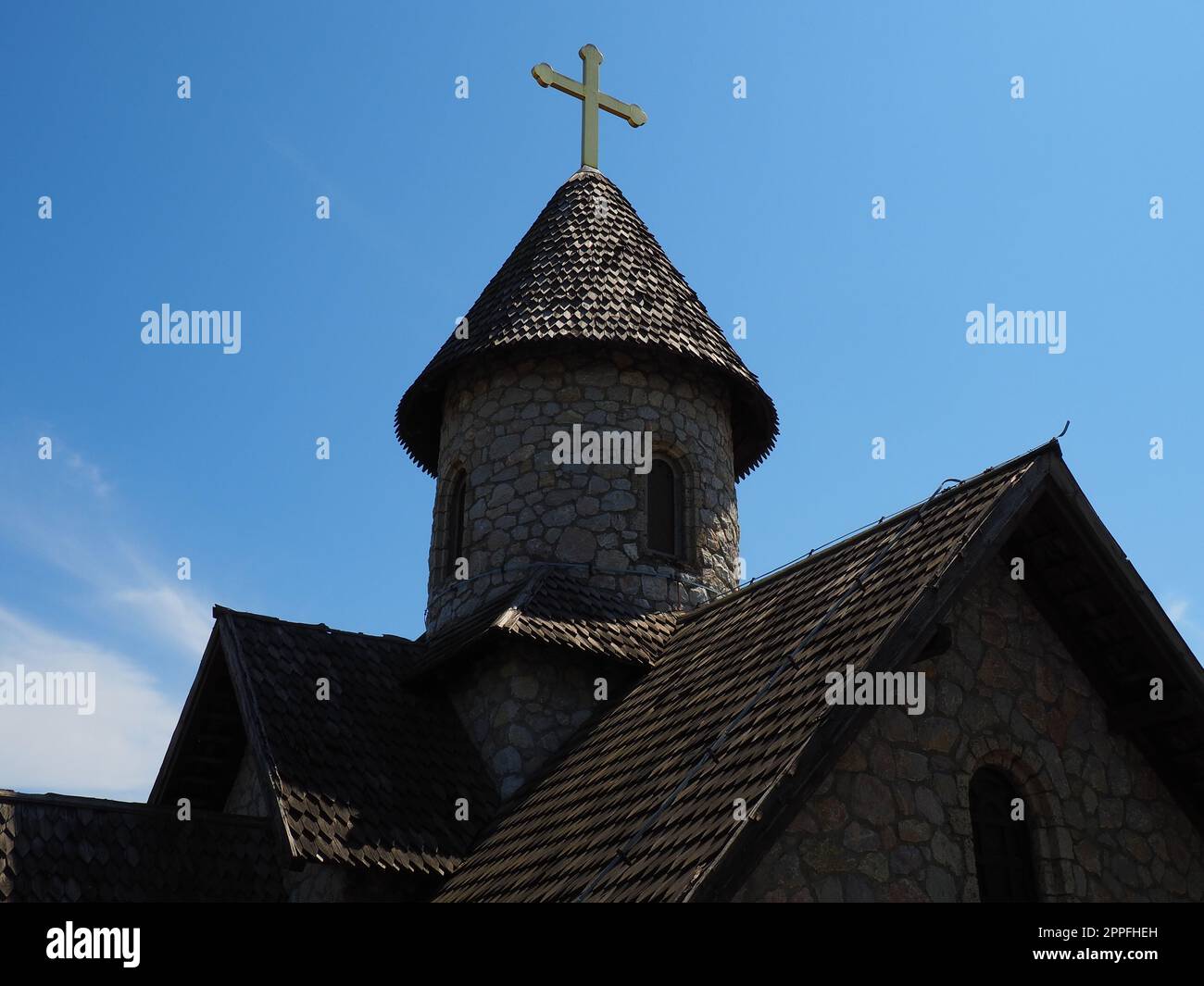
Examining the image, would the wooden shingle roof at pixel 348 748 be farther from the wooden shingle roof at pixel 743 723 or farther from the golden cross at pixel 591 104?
the golden cross at pixel 591 104

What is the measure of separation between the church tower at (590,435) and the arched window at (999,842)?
4.58 metres

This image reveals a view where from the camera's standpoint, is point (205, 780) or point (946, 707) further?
point (205, 780)

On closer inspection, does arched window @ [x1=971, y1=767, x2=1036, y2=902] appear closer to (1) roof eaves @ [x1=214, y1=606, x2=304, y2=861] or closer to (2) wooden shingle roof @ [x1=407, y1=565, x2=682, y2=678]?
(2) wooden shingle roof @ [x1=407, y1=565, x2=682, y2=678]

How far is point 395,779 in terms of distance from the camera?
1065cm

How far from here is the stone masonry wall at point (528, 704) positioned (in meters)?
11.0

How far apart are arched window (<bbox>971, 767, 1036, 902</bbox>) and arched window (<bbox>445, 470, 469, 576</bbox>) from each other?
6548 mm

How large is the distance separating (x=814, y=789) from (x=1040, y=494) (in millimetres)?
2736

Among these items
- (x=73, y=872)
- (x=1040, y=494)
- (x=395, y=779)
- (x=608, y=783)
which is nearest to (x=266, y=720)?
(x=395, y=779)

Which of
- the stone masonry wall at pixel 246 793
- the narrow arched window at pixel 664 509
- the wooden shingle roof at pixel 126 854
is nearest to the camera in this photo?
the wooden shingle roof at pixel 126 854

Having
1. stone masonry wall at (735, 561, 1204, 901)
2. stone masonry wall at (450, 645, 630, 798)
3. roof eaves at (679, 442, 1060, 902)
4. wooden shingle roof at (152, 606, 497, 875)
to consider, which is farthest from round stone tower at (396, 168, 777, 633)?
roof eaves at (679, 442, 1060, 902)

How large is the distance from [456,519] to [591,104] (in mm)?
5427

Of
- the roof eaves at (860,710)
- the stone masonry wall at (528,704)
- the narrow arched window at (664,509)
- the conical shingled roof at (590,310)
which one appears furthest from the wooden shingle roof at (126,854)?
the conical shingled roof at (590,310)

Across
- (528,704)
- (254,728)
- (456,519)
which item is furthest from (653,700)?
(456,519)
